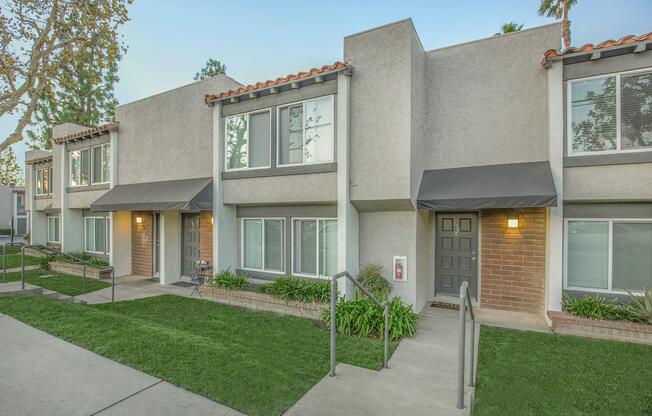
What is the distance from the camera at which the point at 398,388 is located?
4375 mm

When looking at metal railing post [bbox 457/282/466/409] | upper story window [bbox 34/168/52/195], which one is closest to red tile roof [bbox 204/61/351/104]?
metal railing post [bbox 457/282/466/409]

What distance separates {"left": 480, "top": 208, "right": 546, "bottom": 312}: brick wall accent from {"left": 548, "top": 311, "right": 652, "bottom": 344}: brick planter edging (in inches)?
46.8

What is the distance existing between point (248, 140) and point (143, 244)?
307 inches

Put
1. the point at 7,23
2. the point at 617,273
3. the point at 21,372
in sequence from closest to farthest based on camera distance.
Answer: the point at 21,372 < the point at 617,273 < the point at 7,23

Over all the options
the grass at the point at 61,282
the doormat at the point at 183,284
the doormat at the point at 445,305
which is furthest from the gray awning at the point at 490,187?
the grass at the point at 61,282

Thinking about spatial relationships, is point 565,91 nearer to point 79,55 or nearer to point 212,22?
point 79,55

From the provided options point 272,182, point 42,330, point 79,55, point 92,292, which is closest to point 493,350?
point 272,182

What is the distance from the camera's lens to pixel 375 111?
Answer: 25.1 feet

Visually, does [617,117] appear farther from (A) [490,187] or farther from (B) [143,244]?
(B) [143,244]

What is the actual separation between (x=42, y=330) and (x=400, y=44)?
10.1 metres

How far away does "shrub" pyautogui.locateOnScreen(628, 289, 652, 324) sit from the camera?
6.14 meters

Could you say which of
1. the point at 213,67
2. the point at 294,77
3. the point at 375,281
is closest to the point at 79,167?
the point at 294,77

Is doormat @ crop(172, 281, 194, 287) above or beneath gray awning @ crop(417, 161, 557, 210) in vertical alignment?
beneath

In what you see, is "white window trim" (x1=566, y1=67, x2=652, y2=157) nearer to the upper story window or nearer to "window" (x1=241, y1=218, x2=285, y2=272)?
"window" (x1=241, y1=218, x2=285, y2=272)
